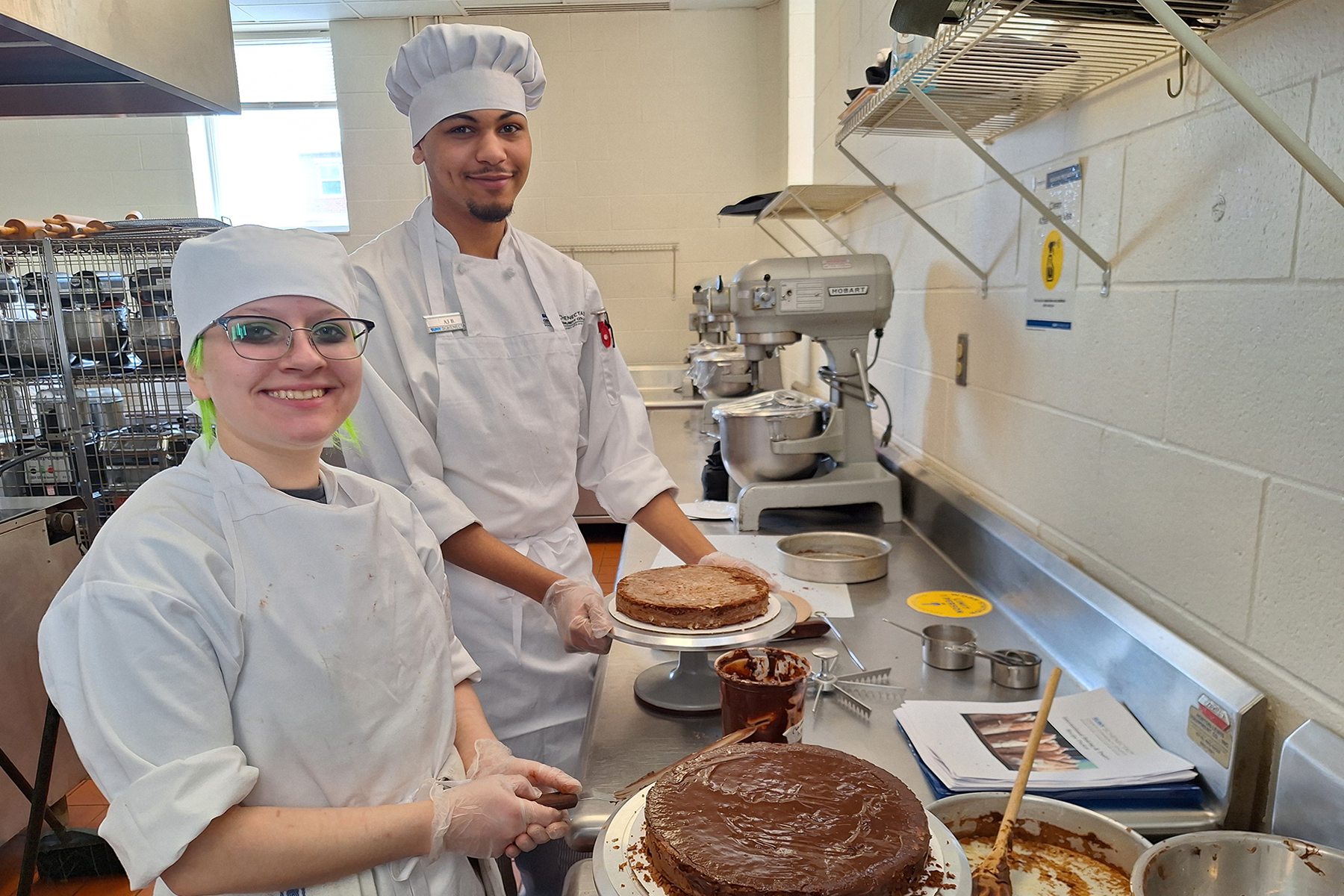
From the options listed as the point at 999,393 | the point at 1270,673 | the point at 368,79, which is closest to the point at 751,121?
the point at 368,79

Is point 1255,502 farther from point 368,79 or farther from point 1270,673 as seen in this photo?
point 368,79

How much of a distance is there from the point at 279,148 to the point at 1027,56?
623 cm

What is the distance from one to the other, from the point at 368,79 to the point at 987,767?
6.04 metres

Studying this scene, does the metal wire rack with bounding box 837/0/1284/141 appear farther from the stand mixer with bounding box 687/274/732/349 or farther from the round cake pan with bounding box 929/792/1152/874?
the stand mixer with bounding box 687/274/732/349

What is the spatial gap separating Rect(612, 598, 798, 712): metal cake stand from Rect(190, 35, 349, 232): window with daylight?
5.63m

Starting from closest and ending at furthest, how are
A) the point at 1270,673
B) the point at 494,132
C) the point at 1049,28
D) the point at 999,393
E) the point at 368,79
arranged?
the point at 1270,673, the point at 1049,28, the point at 494,132, the point at 999,393, the point at 368,79

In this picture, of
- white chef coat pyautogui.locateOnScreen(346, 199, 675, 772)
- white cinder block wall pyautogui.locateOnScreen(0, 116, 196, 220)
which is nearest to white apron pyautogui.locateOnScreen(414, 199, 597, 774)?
white chef coat pyautogui.locateOnScreen(346, 199, 675, 772)

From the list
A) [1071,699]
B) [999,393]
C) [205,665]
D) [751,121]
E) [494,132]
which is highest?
[751,121]

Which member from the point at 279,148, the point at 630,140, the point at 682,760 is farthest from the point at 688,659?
the point at 279,148

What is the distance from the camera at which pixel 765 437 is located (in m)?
2.15

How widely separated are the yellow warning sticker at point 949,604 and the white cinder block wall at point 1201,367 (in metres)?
0.19

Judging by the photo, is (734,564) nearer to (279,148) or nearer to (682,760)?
(682,760)

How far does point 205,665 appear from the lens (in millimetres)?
866

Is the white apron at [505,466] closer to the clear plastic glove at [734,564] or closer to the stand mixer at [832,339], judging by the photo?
the clear plastic glove at [734,564]
